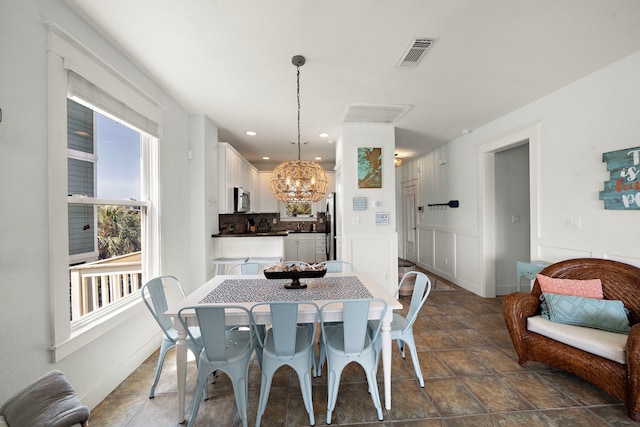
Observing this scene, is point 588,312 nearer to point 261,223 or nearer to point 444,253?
point 444,253

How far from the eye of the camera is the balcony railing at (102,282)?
1.96 m

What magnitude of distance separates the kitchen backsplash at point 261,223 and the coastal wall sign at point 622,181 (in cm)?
444

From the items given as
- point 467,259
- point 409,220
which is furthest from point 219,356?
point 409,220

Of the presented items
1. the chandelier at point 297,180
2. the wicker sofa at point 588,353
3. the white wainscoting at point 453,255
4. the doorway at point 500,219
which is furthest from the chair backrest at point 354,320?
the white wainscoting at point 453,255

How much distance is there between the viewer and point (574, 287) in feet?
7.45

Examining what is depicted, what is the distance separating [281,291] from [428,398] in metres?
1.30

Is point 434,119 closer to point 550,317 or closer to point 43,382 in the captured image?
point 550,317

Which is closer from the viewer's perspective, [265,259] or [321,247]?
[265,259]

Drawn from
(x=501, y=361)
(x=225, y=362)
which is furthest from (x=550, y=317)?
(x=225, y=362)

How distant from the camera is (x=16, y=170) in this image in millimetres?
1398

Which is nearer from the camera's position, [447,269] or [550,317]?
[550,317]

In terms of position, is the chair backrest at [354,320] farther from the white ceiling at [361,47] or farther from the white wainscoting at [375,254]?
the white wainscoting at [375,254]

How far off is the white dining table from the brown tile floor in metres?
0.22

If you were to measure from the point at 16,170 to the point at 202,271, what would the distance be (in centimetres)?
236
